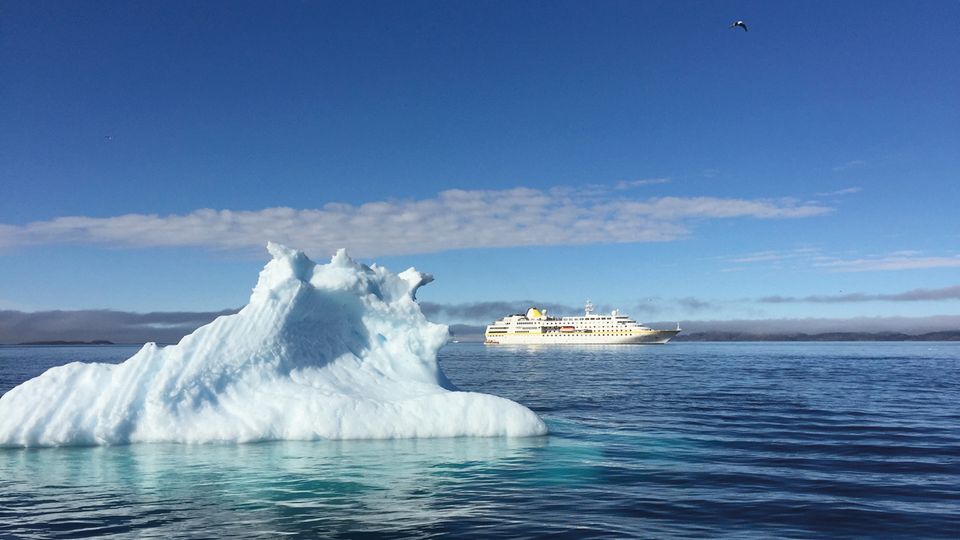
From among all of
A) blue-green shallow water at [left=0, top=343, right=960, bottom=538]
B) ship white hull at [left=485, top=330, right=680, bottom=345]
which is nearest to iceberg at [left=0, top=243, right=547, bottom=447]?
blue-green shallow water at [left=0, top=343, right=960, bottom=538]

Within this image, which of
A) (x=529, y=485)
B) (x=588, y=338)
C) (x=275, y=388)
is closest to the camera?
(x=529, y=485)

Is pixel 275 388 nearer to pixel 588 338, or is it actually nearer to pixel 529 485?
pixel 529 485

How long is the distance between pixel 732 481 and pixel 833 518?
2.61 metres

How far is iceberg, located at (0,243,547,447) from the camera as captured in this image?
53.6ft

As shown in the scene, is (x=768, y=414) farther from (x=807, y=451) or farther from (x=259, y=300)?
(x=259, y=300)

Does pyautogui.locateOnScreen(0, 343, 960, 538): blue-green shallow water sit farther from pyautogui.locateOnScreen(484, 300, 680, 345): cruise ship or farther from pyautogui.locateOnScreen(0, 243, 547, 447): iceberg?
pyautogui.locateOnScreen(484, 300, 680, 345): cruise ship

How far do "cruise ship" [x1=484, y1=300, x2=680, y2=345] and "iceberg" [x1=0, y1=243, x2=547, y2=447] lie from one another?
475ft

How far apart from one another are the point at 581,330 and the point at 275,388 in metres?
150

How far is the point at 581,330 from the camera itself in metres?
165

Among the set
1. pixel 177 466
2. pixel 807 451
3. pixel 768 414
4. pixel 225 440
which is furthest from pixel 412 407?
pixel 768 414

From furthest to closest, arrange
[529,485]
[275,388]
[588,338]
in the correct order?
[588,338]
[275,388]
[529,485]

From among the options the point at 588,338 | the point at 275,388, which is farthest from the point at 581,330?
the point at 275,388

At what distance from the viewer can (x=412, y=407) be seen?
17.2 metres

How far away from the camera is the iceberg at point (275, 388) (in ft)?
53.6
